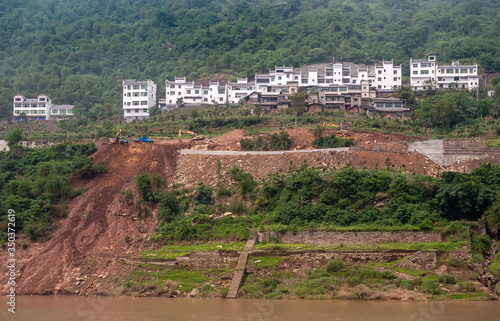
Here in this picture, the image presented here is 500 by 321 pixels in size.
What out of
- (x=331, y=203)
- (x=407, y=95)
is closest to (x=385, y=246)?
(x=331, y=203)

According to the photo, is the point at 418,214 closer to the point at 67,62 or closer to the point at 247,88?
the point at 247,88

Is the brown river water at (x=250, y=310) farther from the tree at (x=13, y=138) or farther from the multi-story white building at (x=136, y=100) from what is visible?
the multi-story white building at (x=136, y=100)

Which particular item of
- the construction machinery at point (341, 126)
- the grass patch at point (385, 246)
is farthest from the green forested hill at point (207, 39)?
the grass patch at point (385, 246)

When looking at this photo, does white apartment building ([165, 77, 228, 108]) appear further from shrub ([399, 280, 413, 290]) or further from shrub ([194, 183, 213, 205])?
shrub ([399, 280, 413, 290])

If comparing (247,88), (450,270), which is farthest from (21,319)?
(247,88)

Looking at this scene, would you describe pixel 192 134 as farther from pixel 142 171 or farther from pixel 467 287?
pixel 467 287

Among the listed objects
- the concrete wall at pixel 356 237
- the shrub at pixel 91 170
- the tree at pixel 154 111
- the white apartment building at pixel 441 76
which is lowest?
the concrete wall at pixel 356 237

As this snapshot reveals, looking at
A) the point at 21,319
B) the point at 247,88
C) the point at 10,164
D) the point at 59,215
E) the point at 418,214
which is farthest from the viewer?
the point at 247,88
